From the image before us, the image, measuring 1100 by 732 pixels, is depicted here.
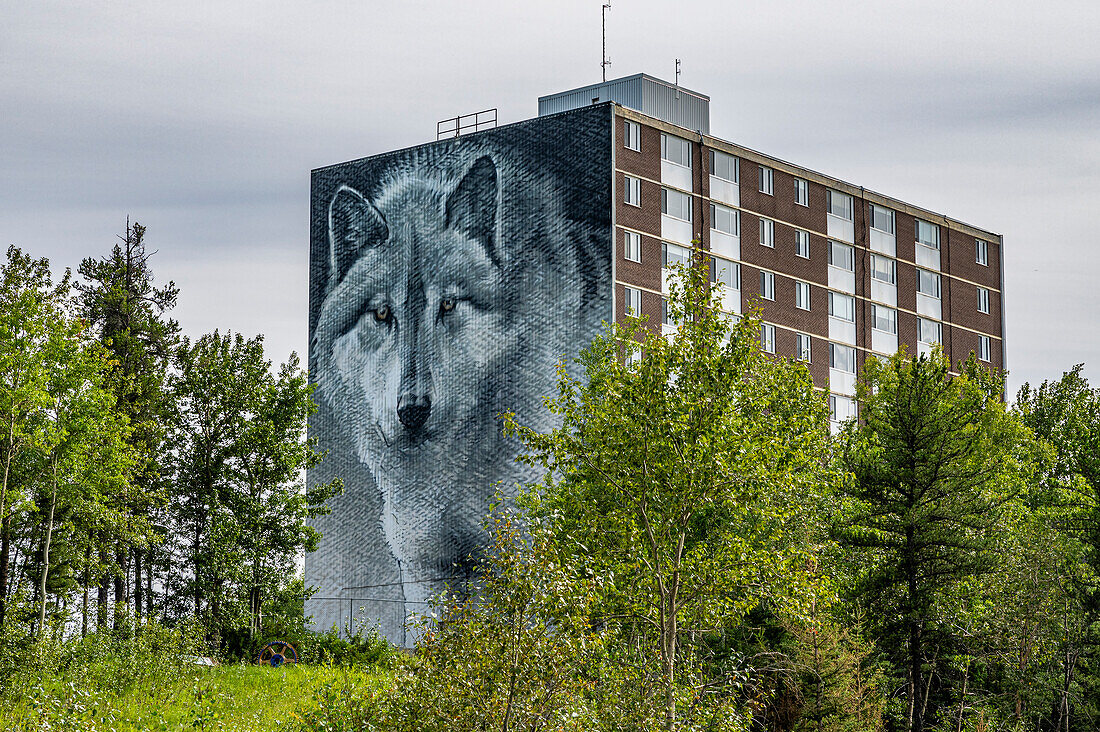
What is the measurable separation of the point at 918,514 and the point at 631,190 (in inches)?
1049

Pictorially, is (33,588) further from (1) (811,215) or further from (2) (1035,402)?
(2) (1035,402)

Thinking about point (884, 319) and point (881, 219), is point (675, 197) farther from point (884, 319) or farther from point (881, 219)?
point (884, 319)

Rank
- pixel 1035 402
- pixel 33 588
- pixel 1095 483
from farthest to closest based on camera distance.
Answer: pixel 1035 402 → pixel 33 588 → pixel 1095 483

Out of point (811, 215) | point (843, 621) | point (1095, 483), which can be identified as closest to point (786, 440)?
point (843, 621)

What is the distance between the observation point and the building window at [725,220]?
63.6 metres

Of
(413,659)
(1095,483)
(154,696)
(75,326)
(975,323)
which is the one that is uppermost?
(975,323)

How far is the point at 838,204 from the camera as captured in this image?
69.4 metres

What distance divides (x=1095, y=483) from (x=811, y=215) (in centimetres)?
2653

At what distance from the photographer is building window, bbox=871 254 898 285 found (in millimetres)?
70863

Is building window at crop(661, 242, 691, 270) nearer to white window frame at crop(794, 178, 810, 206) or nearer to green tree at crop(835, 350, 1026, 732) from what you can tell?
white window frame at crop(794, 178, 810, 206)

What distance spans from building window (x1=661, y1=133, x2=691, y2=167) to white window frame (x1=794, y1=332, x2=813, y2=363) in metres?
9.64

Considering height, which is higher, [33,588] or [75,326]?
[75,326]

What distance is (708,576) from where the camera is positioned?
2498cm

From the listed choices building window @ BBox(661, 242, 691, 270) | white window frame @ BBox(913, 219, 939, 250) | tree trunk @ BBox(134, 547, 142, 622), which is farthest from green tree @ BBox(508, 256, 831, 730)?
white window frame @ BBox(913, 219, 939, 250)
